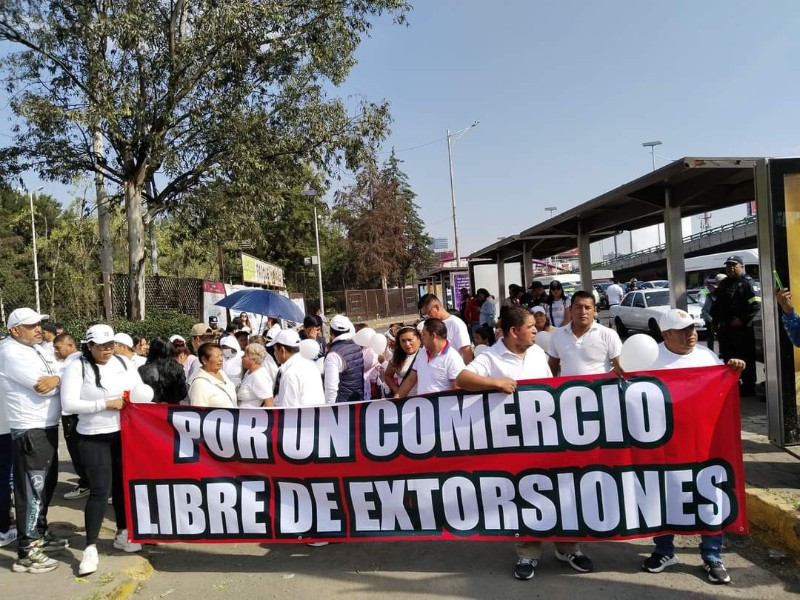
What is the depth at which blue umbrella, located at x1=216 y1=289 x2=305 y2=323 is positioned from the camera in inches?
418

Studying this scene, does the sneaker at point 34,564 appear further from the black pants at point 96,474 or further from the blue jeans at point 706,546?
the blue jeans at point 706,546

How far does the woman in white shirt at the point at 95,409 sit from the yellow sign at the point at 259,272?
18300 millimetres

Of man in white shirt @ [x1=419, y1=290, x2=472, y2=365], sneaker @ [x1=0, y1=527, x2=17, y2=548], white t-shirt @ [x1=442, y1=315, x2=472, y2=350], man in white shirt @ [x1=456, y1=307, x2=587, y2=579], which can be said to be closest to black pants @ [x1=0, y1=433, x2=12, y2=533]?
sneaker @ [x1=0, y1=527, x2=17, y2=548]

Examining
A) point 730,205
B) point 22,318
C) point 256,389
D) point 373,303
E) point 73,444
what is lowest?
point 73,444

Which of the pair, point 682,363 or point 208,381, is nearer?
point 682,363

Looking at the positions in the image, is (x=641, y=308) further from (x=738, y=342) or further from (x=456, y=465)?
(x=456, y=465)

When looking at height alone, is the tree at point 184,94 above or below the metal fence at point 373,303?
above

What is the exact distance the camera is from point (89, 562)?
164 inches

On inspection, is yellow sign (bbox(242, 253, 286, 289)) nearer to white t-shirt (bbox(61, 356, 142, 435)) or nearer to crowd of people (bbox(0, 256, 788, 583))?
crowd of people (bbox(0, 256, 788, 583))

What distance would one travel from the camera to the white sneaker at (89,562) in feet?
13.6

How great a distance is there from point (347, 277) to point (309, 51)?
37.8m

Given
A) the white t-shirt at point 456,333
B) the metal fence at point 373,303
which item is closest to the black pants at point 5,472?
the white t-shirt at point 456,333

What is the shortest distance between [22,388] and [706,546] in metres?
4.72

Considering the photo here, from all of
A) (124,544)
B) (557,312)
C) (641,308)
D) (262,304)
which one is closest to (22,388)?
(124,544)
